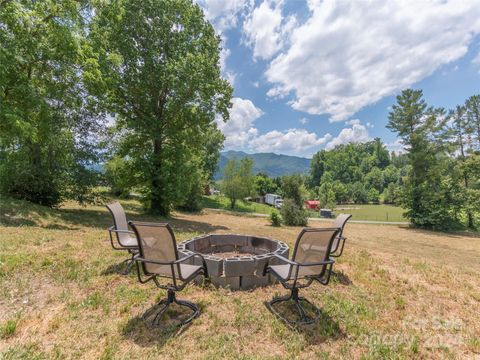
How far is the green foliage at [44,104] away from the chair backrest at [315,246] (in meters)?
7.72

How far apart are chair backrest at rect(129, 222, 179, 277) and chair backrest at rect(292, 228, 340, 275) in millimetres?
1430

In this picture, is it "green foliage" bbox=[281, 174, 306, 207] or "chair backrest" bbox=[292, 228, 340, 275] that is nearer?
"chair backrest" bbox=[292, 228, 340, 275]

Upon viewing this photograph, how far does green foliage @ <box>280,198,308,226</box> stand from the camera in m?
18.5

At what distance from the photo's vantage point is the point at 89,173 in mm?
12070

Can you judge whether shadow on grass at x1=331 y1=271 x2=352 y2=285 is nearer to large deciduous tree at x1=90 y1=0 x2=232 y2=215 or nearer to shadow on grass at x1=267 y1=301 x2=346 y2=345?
shadow on grass at x1=267 y1=301 x2=346 y2=345

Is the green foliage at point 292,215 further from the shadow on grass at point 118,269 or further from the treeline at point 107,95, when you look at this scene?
the shadow on grass at point 118,269

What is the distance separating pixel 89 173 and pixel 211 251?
9.05 metres

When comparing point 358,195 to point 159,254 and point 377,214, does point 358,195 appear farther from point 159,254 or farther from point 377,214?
point 159,254

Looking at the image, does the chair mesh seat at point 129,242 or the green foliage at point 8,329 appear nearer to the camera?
the green foliage at point 8,329

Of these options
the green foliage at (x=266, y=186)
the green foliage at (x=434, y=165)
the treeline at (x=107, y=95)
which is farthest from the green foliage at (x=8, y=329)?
the green foliage at (x=266, y=186)

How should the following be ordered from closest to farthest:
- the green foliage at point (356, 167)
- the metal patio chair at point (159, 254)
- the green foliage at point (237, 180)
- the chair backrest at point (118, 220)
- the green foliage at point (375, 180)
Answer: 1. the metal patio chair at point (159, 254)
2. the chair backrest at point (118, 220)
3. the green foliage at point (237, 180)
4. the green foliage at point (375, 180)
5. the green foliage at point (356, 167)

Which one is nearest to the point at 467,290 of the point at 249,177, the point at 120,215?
the point at 120,215

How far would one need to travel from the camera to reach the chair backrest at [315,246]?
305cm

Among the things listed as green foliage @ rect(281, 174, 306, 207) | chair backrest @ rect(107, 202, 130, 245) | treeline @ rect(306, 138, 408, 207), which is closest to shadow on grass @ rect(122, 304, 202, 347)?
chair backrest @ rect(107, 202, 130, 245)
